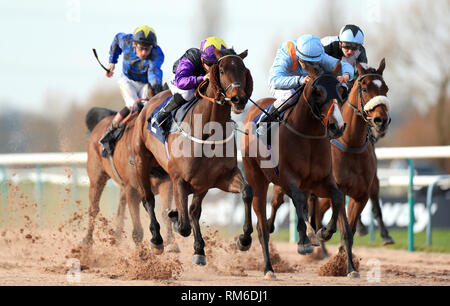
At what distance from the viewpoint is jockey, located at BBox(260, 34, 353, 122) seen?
662 centimetres

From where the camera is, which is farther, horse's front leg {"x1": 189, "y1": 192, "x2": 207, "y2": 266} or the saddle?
the saddle

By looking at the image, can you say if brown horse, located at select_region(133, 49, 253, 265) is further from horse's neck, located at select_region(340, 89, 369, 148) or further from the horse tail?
the horse tail

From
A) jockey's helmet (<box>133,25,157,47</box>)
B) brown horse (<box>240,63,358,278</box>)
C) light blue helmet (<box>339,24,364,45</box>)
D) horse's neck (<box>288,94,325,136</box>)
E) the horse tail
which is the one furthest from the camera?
the horse tail

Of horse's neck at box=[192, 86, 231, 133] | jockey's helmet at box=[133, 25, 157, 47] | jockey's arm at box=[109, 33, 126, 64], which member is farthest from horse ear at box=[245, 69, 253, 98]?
jockey's arm at box=[109, 33, 126, 64]

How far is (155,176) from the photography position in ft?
25.8

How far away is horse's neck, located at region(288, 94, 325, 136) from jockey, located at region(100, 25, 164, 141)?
206cm

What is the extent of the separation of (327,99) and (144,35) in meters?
2.54

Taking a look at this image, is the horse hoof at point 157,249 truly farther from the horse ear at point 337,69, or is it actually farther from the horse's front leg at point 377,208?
the horse's front leg at point 377,208

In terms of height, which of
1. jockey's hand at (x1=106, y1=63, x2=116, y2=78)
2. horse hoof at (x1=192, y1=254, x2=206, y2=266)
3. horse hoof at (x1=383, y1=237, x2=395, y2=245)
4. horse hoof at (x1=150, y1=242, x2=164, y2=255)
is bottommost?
horse hoof at (x1=383, y1=237, x2=395, y2=245)

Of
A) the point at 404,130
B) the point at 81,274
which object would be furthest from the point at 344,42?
the point at 404,130

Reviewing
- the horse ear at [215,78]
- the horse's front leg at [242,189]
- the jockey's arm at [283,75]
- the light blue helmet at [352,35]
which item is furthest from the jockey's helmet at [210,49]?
the light blue helmet at [352,35]

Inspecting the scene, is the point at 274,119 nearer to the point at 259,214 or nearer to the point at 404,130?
the point at 259,214

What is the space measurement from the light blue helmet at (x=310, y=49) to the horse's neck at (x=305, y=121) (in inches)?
14.4

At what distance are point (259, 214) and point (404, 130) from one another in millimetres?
23347
